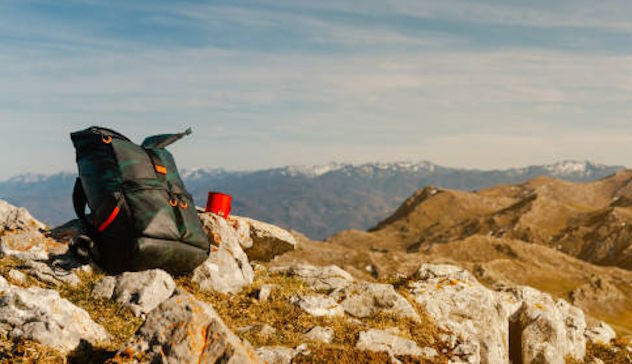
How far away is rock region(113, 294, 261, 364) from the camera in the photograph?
7856mm

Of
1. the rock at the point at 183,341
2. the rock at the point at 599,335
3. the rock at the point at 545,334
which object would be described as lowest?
the rock at the point at 599,335

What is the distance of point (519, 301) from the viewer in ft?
61.8

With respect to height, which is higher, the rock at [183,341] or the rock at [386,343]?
the rock at [183,341]

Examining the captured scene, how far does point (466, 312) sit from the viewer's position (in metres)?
15.3

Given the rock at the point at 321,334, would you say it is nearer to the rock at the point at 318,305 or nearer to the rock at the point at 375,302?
the rock at the point at 318,305

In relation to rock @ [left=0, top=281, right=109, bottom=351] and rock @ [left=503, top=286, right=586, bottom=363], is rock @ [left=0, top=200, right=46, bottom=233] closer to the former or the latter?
rock @ [left=0, top=281, right=109, bottom=351]

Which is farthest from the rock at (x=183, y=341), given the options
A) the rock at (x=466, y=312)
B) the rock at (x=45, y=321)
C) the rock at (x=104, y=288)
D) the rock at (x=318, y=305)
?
the rock at (x=466, y=312)

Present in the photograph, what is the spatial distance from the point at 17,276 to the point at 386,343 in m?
8.86

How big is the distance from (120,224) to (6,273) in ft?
9.39

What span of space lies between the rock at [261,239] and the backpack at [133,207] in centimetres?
417

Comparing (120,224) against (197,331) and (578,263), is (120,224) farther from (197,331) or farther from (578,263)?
(578,263)

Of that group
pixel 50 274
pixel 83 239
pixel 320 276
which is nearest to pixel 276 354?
pixel 83 239

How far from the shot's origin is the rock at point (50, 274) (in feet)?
41.8

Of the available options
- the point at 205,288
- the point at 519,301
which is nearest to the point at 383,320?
the point at 205,288
